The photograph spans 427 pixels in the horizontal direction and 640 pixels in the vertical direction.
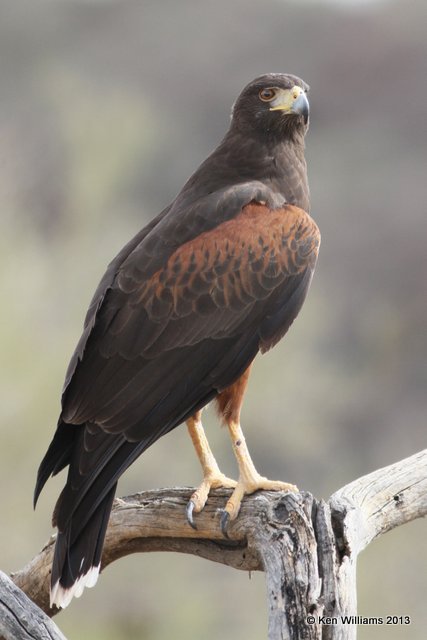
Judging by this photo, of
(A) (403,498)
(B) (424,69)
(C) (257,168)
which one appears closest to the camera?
(A) (403,498)

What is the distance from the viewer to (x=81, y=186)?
22.9 metres

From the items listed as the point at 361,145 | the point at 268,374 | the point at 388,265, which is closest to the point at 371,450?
the point at 268,374

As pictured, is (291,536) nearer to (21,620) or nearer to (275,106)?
(21,620)

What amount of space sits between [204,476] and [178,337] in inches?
26.6

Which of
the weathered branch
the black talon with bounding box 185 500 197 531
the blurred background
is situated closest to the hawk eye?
the black talon with bounding box 185 500 197 531

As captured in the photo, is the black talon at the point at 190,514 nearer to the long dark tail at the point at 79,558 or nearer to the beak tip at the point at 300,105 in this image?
the long dark tail at the point at 79,558

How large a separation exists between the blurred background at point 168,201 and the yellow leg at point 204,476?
8461 mm

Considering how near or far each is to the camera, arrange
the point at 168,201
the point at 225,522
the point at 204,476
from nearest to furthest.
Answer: the point at 225,522 < the point at 204,476 < the point at 168,201

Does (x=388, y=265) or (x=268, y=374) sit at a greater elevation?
(x=388, y=265)

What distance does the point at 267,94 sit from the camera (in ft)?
16.6

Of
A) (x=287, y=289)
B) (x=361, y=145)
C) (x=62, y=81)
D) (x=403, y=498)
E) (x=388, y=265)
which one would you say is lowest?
(x=403, y=498)

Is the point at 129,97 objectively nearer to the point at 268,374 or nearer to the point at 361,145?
the point at 361,145

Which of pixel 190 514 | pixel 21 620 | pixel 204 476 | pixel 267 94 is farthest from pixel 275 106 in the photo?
pixel 21 620

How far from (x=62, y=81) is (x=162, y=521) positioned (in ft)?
79.5
